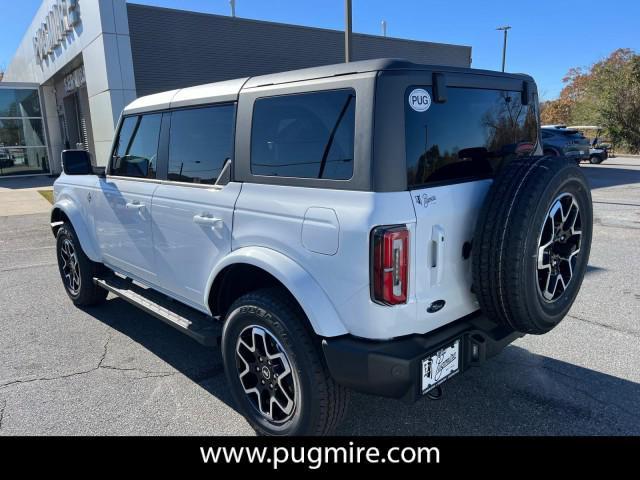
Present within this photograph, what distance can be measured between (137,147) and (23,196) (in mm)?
14456

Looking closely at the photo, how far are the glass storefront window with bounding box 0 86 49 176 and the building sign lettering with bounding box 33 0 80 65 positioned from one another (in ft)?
9.12

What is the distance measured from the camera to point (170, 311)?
337 centimetres

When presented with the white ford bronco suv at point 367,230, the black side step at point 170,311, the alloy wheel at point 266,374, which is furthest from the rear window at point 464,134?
the black side step at point 170,311

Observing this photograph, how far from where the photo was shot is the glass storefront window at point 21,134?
856 inches

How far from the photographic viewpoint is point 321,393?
2303 millimetres

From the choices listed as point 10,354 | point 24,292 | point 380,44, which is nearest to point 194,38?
point 380,44

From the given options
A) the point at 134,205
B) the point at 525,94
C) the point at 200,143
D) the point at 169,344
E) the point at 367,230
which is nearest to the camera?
the point at 367,230

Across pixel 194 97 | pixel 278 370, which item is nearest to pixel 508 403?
pixel 278 370

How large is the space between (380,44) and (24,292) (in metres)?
18.2

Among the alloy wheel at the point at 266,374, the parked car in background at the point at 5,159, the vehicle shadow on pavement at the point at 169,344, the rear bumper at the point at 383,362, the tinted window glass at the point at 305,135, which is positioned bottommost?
the vehicle shadow on pavement at the point at 169,344

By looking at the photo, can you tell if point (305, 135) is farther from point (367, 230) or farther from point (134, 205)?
point (134, 205)

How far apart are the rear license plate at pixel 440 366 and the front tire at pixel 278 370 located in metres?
0.44

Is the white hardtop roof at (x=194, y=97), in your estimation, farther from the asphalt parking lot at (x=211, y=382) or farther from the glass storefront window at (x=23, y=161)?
the glass storefront window at (x=23, y=161)

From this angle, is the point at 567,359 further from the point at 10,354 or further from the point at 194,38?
the point at 194,38
